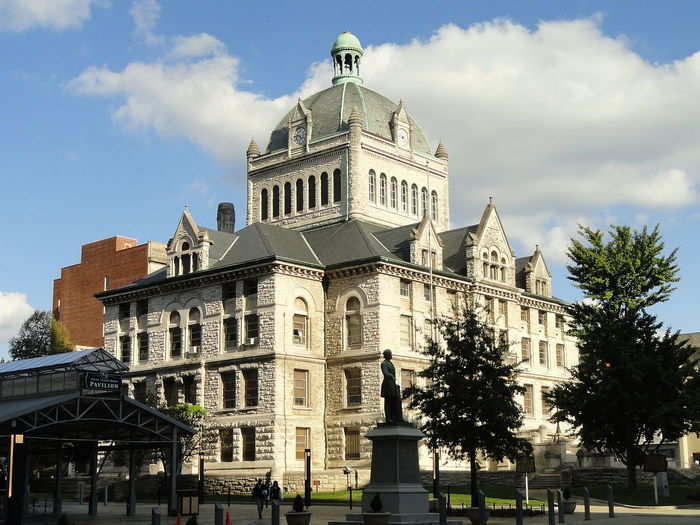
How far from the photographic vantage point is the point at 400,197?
261ft

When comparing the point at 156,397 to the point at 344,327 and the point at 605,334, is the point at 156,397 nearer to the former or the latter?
the point at 344,327

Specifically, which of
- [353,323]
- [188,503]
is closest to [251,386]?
[353,323]

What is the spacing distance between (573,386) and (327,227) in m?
24.7

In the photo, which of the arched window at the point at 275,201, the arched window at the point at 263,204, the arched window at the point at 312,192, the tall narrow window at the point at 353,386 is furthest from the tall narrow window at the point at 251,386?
the arched window at the point at 263,204

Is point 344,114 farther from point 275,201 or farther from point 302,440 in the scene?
point 302,440

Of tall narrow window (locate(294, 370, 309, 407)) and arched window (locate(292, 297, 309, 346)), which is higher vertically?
arched window (locate(292, 297, 309, 346))

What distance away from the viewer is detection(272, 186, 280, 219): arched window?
265 feet

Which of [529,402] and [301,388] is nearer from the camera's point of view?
[301,388]

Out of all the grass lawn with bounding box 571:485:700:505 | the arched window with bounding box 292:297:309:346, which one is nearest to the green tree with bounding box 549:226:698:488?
the grass lawn with bounding box 571:485:700:505

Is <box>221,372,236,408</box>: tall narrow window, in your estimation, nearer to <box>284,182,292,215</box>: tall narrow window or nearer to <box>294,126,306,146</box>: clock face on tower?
<box>284,182,292,215</box>: tall narrow window

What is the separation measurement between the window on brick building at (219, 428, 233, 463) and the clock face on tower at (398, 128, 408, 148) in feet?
90.7

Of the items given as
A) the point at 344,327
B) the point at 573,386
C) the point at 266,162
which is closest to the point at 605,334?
the point at 573,386

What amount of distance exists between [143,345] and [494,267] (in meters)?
26.1

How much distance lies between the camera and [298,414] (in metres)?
64.7
